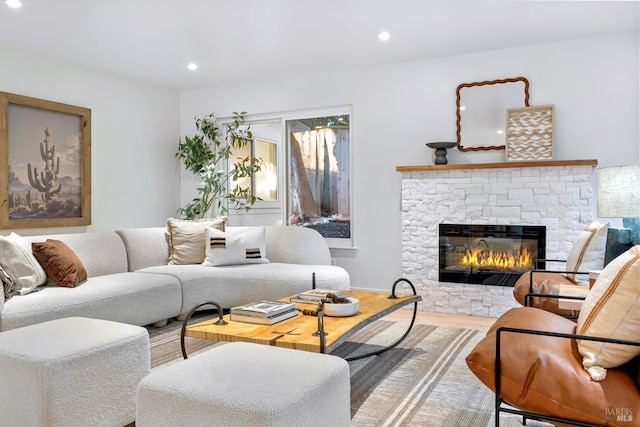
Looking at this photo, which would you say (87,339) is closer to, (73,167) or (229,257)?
(229,257)

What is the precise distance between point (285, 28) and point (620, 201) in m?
2.91

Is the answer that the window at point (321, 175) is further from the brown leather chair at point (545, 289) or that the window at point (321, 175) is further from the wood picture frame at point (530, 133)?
the brown leather chair at point (545, 289)

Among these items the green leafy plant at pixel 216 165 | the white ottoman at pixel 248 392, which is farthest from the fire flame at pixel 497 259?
the white ottoman at pixel 248 392

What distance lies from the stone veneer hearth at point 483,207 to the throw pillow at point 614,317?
300 cm

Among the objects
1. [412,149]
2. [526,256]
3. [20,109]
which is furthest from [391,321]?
[20,109]

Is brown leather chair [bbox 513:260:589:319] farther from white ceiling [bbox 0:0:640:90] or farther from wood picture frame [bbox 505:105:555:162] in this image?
white ceiling [bbox 0:0:640:90]

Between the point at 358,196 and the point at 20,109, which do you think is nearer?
the point at 20,109

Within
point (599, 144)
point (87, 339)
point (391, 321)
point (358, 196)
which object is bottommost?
point (391, 321)

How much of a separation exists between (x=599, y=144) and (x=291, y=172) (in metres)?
3.26

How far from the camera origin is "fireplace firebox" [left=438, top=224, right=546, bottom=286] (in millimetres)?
4598

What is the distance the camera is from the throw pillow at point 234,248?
15.5ft

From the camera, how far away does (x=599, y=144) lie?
4441 mm

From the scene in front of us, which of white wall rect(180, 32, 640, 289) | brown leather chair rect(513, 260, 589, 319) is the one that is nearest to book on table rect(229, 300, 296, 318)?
brown leather chair rect(513, 260, 589, 319)

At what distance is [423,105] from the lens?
514 cm
